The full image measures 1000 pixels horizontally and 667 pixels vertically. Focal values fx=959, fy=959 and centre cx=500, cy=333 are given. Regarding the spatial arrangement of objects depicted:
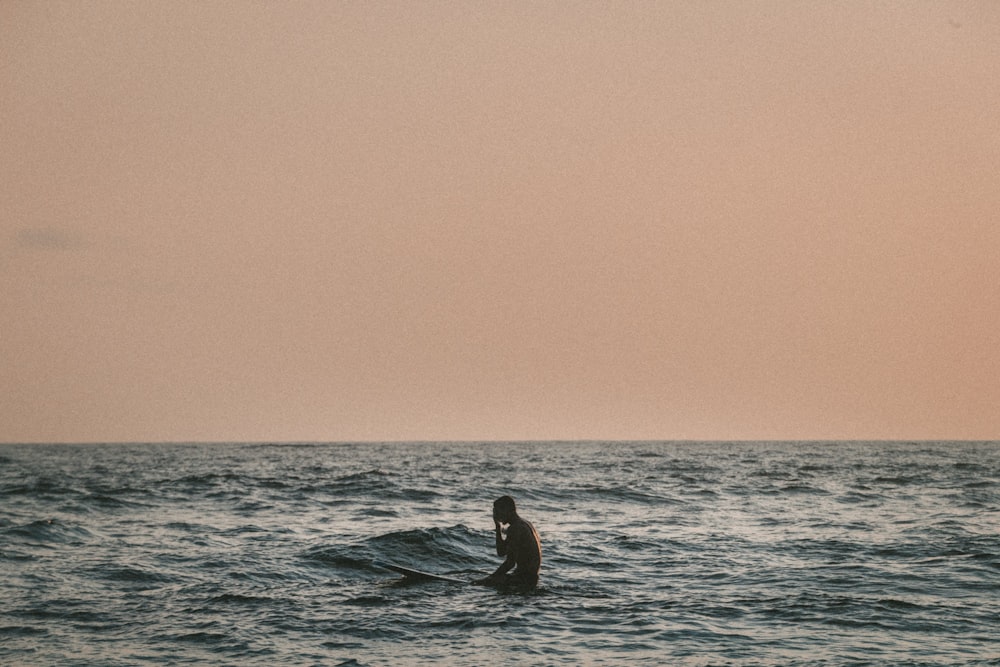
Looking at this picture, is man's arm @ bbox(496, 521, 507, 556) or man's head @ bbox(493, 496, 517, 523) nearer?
man's head @ bbox(493, 496, 517, 523)

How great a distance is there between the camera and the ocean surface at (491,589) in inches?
487

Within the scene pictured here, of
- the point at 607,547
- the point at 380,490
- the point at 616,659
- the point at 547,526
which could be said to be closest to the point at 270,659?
the point at 616,659

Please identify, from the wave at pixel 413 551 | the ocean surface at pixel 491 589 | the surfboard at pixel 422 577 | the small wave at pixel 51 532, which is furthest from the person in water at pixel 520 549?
the small wave at pixel 51 532

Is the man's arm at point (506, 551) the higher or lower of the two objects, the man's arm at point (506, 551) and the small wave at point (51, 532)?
the higher

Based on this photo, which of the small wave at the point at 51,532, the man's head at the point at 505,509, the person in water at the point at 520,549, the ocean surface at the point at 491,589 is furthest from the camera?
the small wave at the point at 51,532

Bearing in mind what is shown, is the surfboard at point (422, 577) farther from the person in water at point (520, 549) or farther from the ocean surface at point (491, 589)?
the person in water at point (520, 549)

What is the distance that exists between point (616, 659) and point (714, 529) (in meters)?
15.4

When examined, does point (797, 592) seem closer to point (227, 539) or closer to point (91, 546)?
point (227, 539)

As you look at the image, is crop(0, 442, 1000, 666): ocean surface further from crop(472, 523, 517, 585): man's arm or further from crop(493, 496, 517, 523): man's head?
crop(493, 496, 517, 523): man's head

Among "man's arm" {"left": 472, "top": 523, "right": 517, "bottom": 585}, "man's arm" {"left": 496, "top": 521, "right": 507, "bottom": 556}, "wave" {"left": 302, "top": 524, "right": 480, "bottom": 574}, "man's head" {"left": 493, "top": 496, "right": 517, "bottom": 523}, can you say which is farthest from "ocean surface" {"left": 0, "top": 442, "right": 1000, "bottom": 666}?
"man's head" {"left": 493, "top": 496, "right": 517, "bottom": 523}

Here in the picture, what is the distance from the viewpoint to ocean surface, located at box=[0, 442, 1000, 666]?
12.4m

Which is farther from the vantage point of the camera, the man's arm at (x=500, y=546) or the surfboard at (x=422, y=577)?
the surfboard at (x=422, y=577)

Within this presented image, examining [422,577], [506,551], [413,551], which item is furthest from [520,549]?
[413,551]

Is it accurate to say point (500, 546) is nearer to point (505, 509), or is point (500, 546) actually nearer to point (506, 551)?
Result: point (506, 551)
